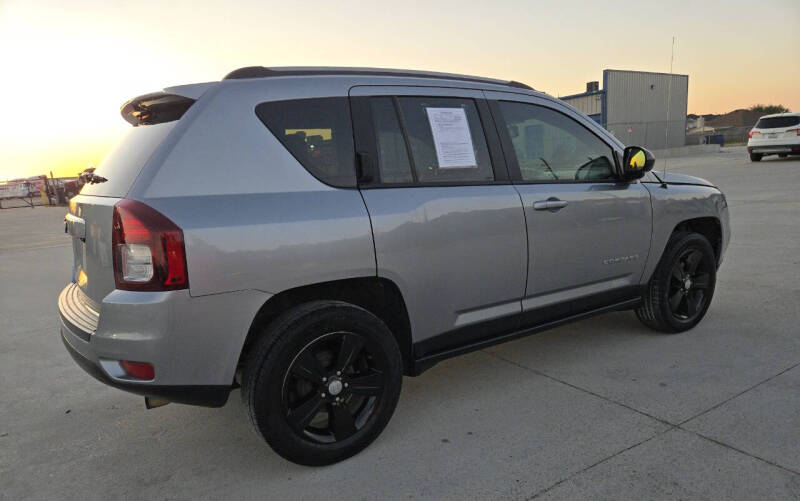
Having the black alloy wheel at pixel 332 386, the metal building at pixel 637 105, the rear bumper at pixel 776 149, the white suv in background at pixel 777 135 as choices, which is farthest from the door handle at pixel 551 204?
the metal building at pixel 637 105

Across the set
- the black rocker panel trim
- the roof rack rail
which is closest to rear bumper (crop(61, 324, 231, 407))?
the black rocker panel trim

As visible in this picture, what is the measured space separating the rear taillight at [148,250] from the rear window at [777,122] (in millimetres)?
22752

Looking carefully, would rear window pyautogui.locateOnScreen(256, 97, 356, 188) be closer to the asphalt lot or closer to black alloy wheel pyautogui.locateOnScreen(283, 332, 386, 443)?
black alloy wheel pyautogui.locateOnScreen(283, 332, 386, 443)

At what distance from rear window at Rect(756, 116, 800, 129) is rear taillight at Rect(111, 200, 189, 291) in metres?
22.8

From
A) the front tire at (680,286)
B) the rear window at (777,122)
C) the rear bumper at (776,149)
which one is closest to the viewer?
the front tire at (680,286)

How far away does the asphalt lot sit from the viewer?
239 centimetres

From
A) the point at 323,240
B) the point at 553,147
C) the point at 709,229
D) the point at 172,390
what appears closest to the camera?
the point at 172,390

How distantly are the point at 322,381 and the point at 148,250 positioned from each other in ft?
3.13

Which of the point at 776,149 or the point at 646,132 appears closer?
the point at 776,149

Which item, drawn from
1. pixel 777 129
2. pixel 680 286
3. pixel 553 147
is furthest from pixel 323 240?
pixel 777 129

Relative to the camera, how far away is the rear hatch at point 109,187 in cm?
231

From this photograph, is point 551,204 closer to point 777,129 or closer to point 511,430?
point 511,430

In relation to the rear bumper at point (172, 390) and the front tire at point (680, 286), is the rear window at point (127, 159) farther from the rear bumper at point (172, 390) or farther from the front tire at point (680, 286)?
the front tire at point (680, 286)

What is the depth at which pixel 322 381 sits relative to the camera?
2504 mm
